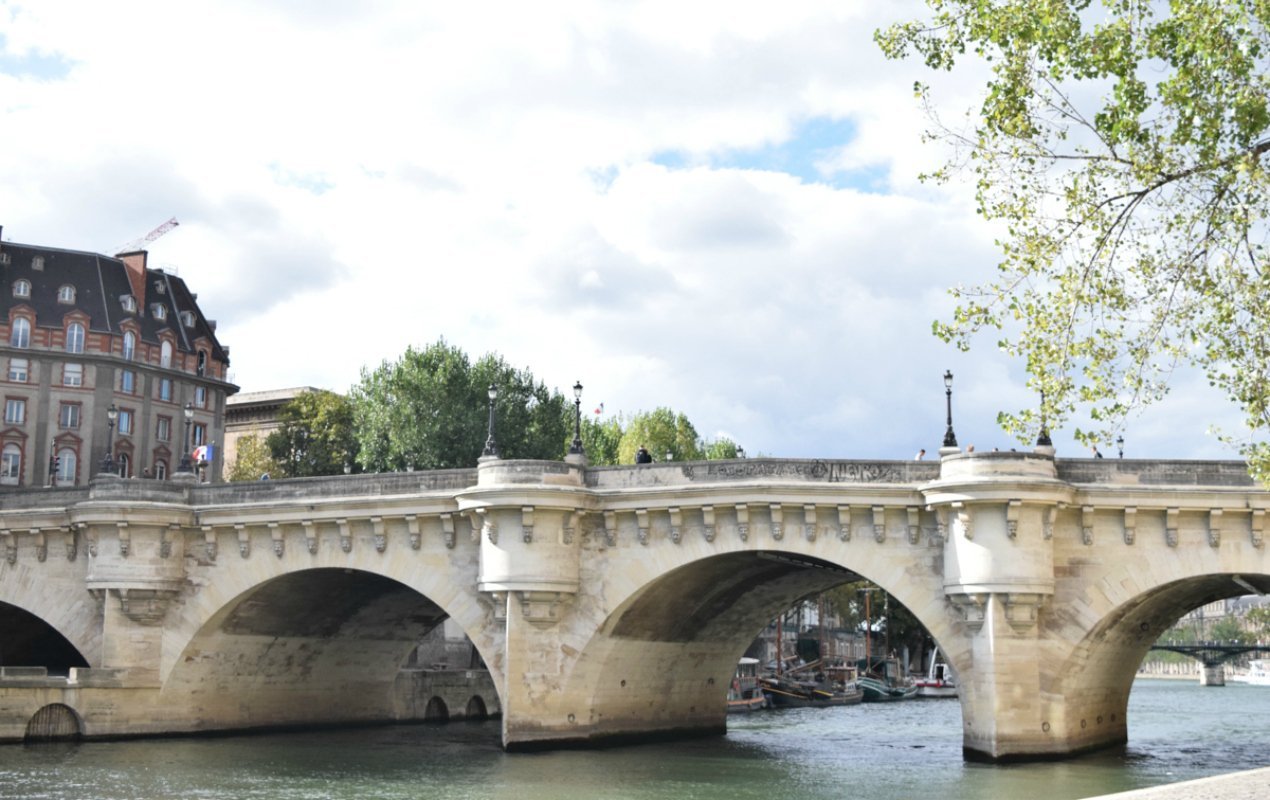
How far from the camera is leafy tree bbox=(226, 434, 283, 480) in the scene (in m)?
91.4

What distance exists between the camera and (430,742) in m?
52.1

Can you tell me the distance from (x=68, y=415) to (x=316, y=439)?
51.1 feet

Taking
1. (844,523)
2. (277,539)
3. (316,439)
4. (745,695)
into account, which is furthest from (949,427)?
(316,439)

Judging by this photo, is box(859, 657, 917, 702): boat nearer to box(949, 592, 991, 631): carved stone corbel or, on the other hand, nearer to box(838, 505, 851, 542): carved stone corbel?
box(838, 505, 851, 542): carved stone corbel

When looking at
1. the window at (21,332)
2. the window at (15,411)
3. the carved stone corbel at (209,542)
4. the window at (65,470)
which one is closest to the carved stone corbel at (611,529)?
the carved stone corbel at (209,542)

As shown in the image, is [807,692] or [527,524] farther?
[807,692]

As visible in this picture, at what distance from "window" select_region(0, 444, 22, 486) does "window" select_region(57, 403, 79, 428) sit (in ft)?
9.03

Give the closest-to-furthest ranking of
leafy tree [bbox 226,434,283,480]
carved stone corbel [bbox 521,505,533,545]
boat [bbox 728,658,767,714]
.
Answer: carved stone corbel [bbox 521,505,533,545] → boat [bbox 728,658,767,714] → leafy tree [bbox 226,434,283,480]

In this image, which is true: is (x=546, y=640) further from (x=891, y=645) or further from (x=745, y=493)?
(x=891, y=645)

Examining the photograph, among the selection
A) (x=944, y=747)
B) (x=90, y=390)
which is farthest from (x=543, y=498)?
(x=90, y=390)

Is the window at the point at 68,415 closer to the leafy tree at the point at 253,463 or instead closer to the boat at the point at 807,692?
the leafy tree at the point at 253,463

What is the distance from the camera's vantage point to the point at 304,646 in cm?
5725

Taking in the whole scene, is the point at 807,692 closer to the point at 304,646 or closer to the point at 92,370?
the point at 304,646

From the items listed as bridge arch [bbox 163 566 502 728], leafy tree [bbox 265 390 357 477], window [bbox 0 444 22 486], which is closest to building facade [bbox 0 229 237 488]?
window [bbox 0 444 22 486]
